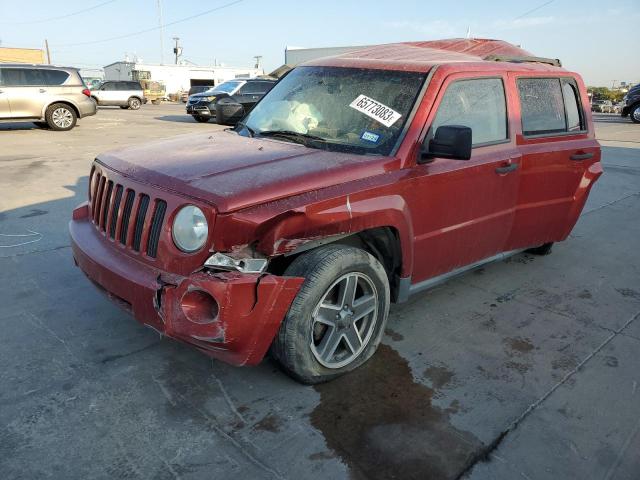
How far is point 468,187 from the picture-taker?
3393mm

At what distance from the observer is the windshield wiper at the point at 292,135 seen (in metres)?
3.22

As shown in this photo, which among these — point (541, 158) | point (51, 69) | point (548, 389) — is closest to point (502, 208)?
point (541, 158)

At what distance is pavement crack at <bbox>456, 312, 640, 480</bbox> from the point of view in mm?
2307

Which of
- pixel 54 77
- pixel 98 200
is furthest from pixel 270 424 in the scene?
pixel 54 77

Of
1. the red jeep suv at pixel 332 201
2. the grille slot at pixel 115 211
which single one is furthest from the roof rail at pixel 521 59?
the grille slot at pixel 115 211

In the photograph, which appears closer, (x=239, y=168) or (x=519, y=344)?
(x=239, y=168)

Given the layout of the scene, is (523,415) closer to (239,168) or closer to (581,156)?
(239,168)

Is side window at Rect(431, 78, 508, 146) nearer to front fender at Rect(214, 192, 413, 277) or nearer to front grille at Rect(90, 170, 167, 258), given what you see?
front fender at Rect(214, 192, 413, 277)

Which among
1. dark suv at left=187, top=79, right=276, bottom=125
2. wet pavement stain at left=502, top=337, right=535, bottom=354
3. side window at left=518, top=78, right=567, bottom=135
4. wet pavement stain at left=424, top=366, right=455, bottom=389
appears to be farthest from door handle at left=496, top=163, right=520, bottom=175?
dark suv at left=187, top=79, right=276, bottom=125

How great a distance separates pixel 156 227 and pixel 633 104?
23.8 metres

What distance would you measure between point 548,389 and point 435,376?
0.62m

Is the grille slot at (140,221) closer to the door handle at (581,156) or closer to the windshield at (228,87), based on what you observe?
the door handle at (581,156)

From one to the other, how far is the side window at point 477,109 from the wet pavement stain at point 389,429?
1.58 m

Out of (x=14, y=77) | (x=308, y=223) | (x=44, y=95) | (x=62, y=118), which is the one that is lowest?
(x=62, y=118)
